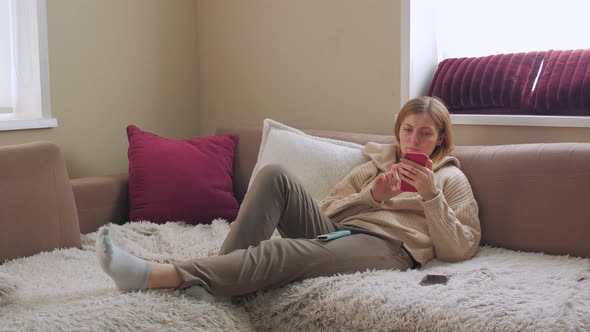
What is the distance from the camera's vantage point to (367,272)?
6.40 feet

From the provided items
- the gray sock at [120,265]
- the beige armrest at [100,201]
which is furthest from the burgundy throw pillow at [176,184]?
the gray sock at [120,265]

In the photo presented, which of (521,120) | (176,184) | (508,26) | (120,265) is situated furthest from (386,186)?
(508,26)

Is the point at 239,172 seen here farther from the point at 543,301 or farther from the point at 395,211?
the point at 543,301

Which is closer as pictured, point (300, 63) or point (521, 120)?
point (521, 120)

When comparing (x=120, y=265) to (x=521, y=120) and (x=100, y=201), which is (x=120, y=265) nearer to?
(x=100, y=201)

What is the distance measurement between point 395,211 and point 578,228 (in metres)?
0.57

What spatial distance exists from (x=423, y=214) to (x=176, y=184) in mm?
1055

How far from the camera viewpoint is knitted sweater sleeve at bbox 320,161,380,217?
2.26 m

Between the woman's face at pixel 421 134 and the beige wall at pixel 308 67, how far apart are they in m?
0.47

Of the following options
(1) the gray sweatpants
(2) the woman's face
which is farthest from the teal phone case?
(2) the woman's face

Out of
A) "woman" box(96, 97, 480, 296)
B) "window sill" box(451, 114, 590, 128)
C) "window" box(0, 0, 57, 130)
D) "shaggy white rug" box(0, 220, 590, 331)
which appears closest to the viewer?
"shaggy white rug" box(0, 220, 590, 331)

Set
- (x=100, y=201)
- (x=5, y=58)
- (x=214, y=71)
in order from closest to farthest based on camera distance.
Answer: (x=100, y=201), (x=5, y=58), (x=214, y=71)

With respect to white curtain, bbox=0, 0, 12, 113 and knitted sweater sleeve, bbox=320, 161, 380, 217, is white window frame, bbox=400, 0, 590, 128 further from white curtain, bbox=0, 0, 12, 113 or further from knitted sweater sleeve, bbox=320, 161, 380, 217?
white curtain, bbox=0, 0, 12, 113

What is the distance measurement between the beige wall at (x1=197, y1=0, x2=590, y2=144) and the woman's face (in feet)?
1.53
